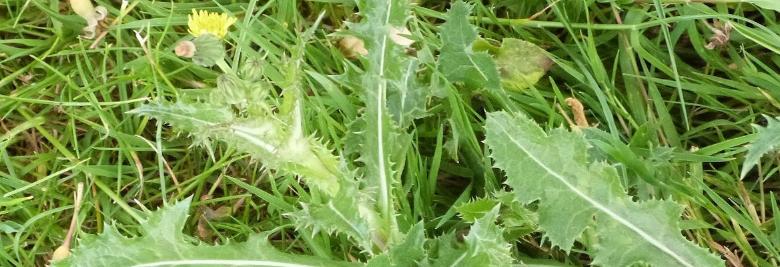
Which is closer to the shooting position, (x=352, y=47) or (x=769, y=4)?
(x=769, y=4)

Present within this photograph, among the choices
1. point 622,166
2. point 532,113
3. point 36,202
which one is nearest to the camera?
point 622,166

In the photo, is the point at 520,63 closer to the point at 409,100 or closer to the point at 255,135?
the point at 409,100

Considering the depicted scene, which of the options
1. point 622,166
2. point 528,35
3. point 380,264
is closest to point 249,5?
point 528,35

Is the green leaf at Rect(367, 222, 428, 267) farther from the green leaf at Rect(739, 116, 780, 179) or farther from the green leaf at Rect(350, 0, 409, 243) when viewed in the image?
the green leaf at Rect(739, 116, 780, 179)

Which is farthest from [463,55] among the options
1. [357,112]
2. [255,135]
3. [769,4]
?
[769,4]

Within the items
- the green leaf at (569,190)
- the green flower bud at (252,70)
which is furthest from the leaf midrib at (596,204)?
the green flower bud at (252,70)

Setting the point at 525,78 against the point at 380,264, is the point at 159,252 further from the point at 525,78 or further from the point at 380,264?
the point at 525,78

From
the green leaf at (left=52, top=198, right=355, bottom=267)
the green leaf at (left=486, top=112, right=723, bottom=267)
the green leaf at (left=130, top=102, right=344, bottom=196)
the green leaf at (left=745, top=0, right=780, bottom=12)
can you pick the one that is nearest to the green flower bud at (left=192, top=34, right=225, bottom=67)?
the green leaf at (left=130, top=102, right=344, bottom=196)
